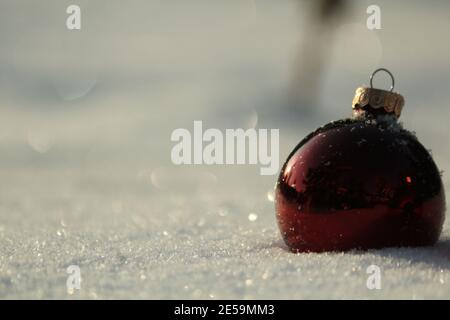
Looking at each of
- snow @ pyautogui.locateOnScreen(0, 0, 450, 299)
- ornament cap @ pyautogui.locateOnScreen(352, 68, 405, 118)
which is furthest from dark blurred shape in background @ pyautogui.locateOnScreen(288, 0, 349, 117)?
ornament cap @ pyautogui.locateOnScreen(352, 68, 405, 118)

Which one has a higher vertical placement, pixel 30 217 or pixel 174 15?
pixel 174 15

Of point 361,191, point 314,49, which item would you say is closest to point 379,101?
point 361,191

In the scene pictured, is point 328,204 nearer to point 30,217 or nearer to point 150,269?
point 150,269

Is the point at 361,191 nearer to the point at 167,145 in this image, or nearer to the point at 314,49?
the point at 167,145

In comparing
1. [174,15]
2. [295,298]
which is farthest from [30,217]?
[174,15]

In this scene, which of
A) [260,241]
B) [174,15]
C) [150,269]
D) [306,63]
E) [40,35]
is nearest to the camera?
[150,269]

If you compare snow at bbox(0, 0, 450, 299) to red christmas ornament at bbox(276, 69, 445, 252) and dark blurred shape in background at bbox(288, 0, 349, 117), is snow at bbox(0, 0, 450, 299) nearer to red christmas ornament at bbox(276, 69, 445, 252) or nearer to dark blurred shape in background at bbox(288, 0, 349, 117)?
red christmas ornament at bbox(276, 69, 445, 252)

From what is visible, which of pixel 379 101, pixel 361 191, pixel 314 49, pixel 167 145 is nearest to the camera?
pixel 361 191
